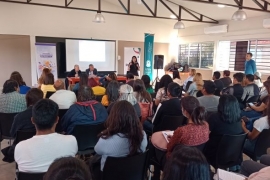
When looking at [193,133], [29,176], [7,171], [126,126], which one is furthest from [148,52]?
[29,176]

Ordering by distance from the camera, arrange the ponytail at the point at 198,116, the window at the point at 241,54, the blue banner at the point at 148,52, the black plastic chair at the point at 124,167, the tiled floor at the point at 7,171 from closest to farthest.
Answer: the black plastic chair at the point at 124,167, the ponytail at the point at 198,116, the tiled floor at the point at 7,171, the window at the point at 241,54, the blue banner at the point at 148,52

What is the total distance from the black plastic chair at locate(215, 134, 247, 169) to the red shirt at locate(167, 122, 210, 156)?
31 cm

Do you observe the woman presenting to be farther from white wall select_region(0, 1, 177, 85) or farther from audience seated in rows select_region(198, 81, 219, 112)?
audience seated in rows select_region(198, 81, 219, 112)

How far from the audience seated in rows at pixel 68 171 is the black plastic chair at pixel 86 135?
5.09 feet

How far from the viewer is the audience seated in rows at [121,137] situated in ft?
5.89

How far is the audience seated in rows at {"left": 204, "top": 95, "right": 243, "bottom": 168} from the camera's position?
Answer: 241 cm

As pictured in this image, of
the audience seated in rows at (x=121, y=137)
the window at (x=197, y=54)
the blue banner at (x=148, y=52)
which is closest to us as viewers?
the audience seated in rows at (x=121, y=137)

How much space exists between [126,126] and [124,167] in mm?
299

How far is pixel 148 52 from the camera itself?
10.5m

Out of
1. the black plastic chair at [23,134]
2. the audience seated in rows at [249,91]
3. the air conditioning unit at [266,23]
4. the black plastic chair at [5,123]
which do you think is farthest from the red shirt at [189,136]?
the air conditioning unit at [266,23]

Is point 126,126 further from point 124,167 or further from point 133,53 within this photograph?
point 133,53

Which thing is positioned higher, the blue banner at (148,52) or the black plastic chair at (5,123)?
the blue banner at (148,52)

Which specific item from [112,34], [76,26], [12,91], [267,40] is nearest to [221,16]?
[267,40]

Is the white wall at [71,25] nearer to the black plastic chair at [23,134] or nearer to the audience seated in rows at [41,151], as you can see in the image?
the black plastic chair at [23,134]
